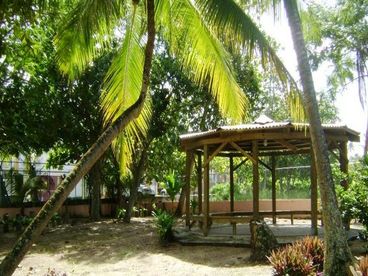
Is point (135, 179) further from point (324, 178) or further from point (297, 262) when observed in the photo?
point (324, 178)

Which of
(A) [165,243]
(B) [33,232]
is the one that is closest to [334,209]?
(B) [33,232]

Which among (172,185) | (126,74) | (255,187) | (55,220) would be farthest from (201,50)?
(172,185)

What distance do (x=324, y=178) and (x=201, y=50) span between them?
126 inches

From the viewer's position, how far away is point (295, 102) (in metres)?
7.88

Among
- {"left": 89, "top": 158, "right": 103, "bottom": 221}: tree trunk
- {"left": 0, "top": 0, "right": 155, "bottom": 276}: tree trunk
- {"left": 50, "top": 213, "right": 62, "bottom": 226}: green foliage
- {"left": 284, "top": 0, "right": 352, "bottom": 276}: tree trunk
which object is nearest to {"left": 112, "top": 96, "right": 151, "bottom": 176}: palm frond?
{"left": 0, "top": 0, "right": 155, "bottom": 276}: tree trunk

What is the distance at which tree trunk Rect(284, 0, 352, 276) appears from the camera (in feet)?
25.6

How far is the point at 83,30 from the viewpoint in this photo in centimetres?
Answer: 813

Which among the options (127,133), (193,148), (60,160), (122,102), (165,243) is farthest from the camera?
(60,160)

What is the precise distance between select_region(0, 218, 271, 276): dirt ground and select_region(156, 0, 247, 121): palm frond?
3751 millimetres

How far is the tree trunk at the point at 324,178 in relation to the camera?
25.6 feet

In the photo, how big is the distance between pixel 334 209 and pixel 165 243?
25.2ft

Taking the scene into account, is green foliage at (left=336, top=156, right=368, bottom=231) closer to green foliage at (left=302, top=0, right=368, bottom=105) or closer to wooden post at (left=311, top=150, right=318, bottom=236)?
wooden post at (left=311, top=150, right=318, bottom=236)

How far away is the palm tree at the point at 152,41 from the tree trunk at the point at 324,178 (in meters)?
0.84

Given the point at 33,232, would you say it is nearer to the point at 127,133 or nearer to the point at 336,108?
the point at 127,133
